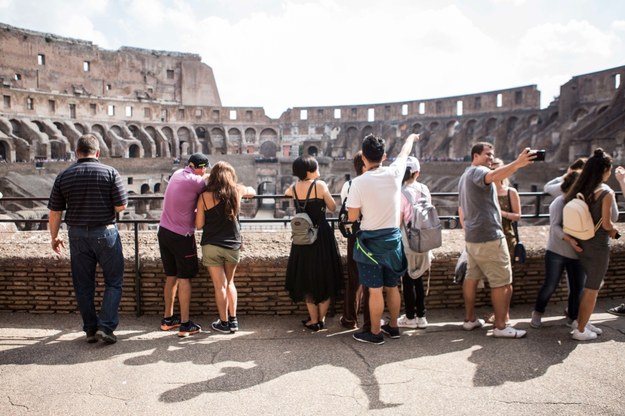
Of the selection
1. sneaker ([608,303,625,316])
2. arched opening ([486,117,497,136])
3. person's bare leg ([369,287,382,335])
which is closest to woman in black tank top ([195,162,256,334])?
person's bare leg ([369,287,382,335])

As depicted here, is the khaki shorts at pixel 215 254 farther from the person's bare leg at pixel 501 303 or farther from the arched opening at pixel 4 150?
the arched opening at pixel 4 150

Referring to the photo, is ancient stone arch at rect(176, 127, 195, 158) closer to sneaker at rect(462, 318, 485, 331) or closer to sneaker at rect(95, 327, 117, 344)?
sneaker at rect(95, 327, 117, 344)

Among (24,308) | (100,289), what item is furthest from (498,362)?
(24,308)

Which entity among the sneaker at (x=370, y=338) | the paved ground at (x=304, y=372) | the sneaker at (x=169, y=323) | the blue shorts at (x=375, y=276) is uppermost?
the blue shorts at (x=375, y=276)

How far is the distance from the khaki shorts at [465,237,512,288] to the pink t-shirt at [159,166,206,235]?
2519mm

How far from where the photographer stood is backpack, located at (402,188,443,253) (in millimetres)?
4035

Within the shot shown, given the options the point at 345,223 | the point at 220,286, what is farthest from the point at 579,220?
the point at 220,286

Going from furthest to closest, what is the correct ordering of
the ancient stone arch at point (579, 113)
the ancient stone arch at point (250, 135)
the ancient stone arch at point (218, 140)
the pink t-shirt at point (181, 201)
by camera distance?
1. the ancient stone arch at point (250, 135)
2. the ancient stone arch at point (218, 140)
3. the ancient stone arch at point (579, 113)
4. the pink t-shirt at point (181, 201)

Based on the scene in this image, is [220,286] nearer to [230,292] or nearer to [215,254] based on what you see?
[230,292]

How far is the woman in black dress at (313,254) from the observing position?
4.12 metres

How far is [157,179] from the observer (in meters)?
37.2

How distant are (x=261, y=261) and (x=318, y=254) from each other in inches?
26.9

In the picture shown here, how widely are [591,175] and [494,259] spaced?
1.12 meters

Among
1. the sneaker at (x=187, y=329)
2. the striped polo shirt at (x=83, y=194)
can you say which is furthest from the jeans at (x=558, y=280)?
the striped polo shirt at (x=83, y=194)
